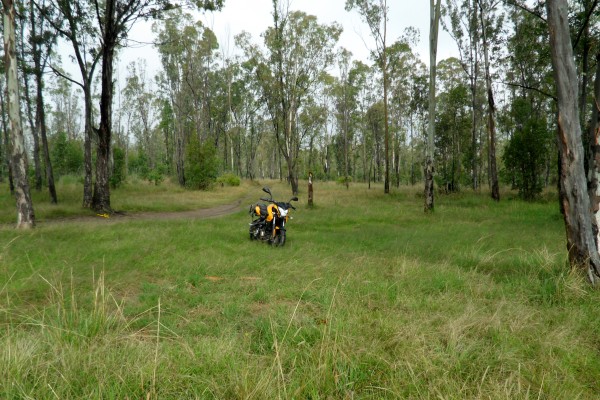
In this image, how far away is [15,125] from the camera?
8539mm

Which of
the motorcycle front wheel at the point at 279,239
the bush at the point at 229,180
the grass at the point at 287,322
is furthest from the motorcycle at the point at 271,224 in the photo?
the bush at the point at 229,180

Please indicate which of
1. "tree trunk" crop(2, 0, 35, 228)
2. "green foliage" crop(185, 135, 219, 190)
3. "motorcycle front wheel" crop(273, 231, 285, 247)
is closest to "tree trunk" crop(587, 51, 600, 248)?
"motorcycle front wheel" crop(273, 231, 285, 247)

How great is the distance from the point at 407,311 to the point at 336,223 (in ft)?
27.5

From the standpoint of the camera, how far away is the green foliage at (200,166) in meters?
27.2

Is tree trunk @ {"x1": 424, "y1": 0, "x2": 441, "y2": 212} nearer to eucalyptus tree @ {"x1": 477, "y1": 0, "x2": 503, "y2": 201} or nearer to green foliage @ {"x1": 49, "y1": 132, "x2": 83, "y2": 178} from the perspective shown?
eucalyptus tree @ {"x1": 477, "y1": 0, "x2": 503, "y2": 201}

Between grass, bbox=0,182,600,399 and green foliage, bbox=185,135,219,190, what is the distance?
785 inches

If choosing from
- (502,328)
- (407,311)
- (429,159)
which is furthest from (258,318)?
(429,159)

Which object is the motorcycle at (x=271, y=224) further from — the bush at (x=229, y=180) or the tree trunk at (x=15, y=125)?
the bush at (x=229, y=180)

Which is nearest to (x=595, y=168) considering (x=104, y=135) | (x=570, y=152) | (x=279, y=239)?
(x=570, y=152)

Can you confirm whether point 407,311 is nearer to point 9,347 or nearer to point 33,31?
point 9,347

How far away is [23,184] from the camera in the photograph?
8.69m

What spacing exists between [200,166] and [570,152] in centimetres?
2651

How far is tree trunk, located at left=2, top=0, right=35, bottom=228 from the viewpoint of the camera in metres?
8.38

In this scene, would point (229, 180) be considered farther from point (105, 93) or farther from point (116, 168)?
point (105, 93)
